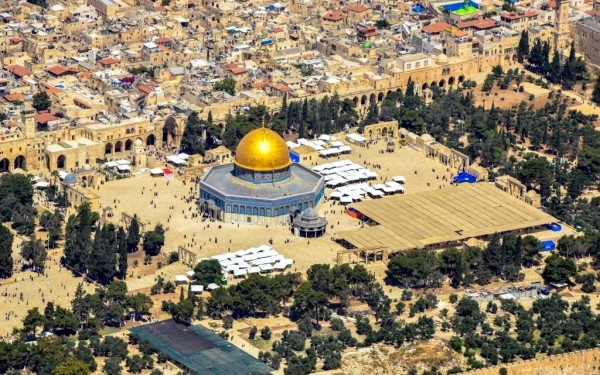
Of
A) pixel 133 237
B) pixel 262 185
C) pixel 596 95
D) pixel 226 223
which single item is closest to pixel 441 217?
pixel 262 185

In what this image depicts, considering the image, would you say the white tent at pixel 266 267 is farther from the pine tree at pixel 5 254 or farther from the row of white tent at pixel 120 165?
the row of white tent at pixel 120 165

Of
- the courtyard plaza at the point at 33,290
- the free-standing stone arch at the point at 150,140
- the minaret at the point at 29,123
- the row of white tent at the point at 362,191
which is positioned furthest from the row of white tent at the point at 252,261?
the free-standing stone arch at the point at 150,140

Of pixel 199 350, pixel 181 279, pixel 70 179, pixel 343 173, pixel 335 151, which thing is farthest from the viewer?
pixel 335 151

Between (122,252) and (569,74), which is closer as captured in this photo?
(122,252)

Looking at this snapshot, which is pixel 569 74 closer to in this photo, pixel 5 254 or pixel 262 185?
pixel 262 185

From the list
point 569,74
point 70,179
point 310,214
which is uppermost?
point 310,214

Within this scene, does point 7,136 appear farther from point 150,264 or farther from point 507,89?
point 507,89

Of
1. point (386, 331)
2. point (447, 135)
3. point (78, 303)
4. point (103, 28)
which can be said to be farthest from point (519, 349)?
point (103, 28)
